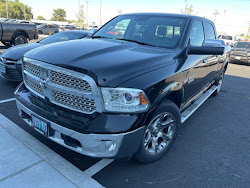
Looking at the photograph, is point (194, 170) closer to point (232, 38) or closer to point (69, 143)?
point (69, 143)

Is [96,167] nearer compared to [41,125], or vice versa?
[41,125]

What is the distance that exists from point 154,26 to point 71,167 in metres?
2.42

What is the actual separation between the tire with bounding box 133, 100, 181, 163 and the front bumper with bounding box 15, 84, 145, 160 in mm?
240

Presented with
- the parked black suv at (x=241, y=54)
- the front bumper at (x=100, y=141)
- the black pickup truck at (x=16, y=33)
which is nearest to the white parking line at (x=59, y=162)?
the front bumper at (x=100, y=141)

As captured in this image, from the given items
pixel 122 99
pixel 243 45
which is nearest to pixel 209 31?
pixel 122 99

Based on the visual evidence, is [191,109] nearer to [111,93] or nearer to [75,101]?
[111,93]

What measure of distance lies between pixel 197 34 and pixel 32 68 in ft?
8.98

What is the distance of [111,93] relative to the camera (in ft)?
6.89

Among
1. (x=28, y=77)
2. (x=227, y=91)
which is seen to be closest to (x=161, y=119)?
(x=28, y=77)

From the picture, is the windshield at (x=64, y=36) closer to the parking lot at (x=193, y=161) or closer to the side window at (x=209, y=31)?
the parking lot at (x=193, y=161)

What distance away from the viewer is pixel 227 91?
684 centimetres

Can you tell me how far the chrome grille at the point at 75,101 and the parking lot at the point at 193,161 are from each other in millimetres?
872

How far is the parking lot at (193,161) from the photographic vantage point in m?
2.55

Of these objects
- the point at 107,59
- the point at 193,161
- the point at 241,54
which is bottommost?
the point at 193,161
